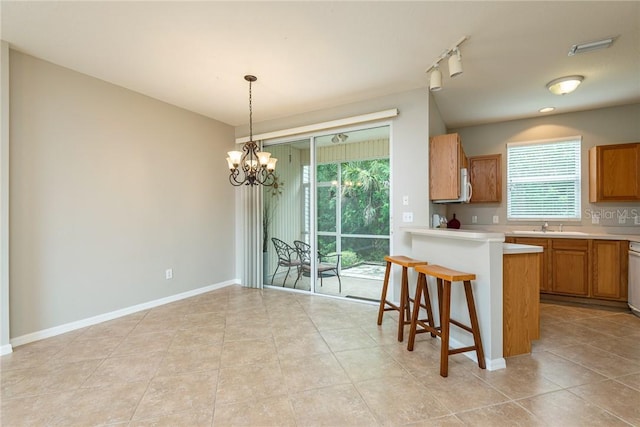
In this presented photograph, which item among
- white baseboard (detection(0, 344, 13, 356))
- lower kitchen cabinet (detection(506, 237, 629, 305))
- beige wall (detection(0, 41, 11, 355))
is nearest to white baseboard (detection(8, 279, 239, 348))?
white baseboard (detection(0, 344, 13, 356))

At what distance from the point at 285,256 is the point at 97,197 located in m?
2.51

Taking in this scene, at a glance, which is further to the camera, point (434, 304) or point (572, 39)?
point (434, 304)

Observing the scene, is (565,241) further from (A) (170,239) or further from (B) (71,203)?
(B) (71,203)

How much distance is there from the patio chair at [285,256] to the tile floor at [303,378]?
1379 mm

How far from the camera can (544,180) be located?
14.3 ft

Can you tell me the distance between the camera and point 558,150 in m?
4.29

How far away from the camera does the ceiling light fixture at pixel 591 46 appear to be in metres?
2.47

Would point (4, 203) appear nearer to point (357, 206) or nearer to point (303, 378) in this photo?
point (303, 378)

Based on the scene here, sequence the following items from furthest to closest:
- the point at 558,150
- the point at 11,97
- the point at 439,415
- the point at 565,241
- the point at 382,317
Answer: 1. the point at 558,150
2. the point at 565,241
3. the point at 382,317
4. the point at 11,97
5. the point at 439,415

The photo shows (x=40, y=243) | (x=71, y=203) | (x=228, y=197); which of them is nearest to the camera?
(x=40, y=243)

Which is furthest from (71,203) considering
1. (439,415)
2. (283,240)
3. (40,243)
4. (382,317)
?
(439,415)

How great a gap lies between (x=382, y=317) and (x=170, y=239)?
2.96 m

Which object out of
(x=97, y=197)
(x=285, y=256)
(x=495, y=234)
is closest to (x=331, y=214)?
(x=285, y=256)

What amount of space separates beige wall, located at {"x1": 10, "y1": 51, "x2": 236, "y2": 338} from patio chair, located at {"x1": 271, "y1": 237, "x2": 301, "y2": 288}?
1069 mm
